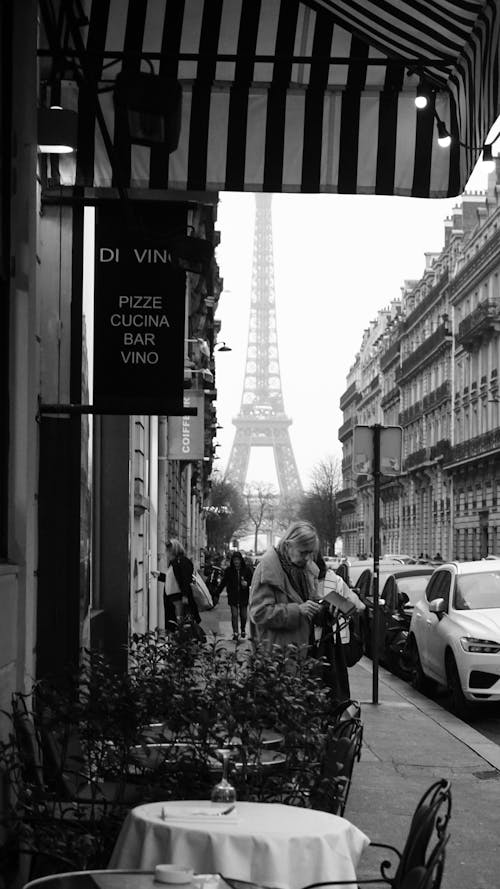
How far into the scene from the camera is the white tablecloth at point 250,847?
4.44 metres

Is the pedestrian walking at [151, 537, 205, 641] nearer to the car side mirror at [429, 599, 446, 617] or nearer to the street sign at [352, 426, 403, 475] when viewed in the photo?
the street sign at [352, 426, 403, 475]

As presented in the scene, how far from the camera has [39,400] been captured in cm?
742

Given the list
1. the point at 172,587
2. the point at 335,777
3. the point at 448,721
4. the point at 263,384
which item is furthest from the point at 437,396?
the point at 263,384

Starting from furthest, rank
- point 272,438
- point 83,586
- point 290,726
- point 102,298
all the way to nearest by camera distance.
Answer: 1. point 272,438
2. point 83,586
3. point 102,298
4. point 290,726

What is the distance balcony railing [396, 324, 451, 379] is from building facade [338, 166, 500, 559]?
7cm

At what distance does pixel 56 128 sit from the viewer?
23.1 feet

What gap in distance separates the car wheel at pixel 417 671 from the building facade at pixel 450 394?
38.2 m

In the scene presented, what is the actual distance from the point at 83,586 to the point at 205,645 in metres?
1.55

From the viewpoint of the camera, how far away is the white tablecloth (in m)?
4.44

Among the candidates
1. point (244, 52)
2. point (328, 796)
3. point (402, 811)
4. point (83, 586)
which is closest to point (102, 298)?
point (244, 52)

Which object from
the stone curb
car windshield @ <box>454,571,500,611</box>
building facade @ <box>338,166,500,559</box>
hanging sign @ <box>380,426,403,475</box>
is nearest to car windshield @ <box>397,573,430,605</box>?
the stone curb

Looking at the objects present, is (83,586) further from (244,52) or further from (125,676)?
(244,52)

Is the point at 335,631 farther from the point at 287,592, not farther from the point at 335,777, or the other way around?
the point at 335,777

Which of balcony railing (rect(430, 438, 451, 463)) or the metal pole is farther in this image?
balcony railing (rect(430, 438, 451, 463))
